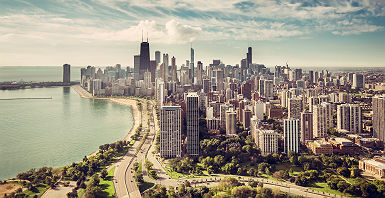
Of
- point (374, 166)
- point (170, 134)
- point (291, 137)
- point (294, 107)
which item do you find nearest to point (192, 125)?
point (170, 134)

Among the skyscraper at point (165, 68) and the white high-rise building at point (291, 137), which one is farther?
the skyscraper at point (165, 68)

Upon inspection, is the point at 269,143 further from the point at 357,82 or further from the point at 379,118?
the point at 357,82

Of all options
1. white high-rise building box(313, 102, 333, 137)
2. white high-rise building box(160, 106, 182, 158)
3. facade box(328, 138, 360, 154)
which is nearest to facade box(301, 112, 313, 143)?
white high-rise building box(313, 102, 333, 137)

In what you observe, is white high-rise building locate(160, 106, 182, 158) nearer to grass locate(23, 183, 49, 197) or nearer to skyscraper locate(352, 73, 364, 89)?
grass locate(23, 183, 49, 197)

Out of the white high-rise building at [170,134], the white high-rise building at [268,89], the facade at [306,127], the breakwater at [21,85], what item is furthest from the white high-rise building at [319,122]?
the breakwater at [21,85]

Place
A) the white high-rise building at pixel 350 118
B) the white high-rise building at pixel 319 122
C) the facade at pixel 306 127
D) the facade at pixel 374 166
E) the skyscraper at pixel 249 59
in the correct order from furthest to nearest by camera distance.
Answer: the skyscraper at pixel 249 59, the white high-rise building at pixel 350 118, the white high-rise building at pixel 319 122, the facade at pixel 306 127, the facade at pixel 374 166

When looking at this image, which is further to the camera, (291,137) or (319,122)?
(319,122)

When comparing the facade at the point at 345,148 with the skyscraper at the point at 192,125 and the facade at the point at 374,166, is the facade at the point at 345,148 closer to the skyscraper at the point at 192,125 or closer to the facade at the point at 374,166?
the facade at the point at 374,166
